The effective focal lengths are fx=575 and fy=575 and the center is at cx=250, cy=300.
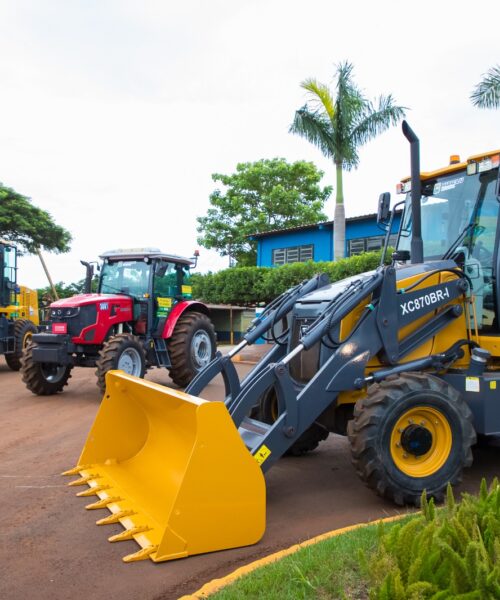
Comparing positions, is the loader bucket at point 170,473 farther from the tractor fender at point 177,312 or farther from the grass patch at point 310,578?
the tractor fender at point 177,312

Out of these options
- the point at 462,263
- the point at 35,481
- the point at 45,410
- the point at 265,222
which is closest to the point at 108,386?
the point at 35,481

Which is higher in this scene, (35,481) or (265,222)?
(265,222)

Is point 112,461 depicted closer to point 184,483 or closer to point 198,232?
point 184,483

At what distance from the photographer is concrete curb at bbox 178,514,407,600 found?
10.5ft

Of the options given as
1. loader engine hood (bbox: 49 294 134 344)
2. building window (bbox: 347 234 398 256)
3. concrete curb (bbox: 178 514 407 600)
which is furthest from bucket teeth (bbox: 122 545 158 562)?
building window (bbox: 347 234 398 256)

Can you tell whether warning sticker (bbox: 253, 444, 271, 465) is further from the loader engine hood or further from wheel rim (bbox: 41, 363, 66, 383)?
wheel rim (bbox: 41, 363, 66, 383)

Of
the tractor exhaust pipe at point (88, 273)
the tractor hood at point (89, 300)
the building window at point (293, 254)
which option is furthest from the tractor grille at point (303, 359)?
the building window at point (293, 254)

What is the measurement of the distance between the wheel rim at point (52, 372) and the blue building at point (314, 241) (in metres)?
13.1

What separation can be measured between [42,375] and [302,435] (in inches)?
233

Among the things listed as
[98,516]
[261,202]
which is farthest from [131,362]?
[261,202]

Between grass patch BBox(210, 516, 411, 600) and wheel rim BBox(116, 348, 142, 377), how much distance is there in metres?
6.46

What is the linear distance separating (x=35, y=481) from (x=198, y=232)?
2933 cm

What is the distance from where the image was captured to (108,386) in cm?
543

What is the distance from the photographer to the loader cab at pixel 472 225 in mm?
5504
